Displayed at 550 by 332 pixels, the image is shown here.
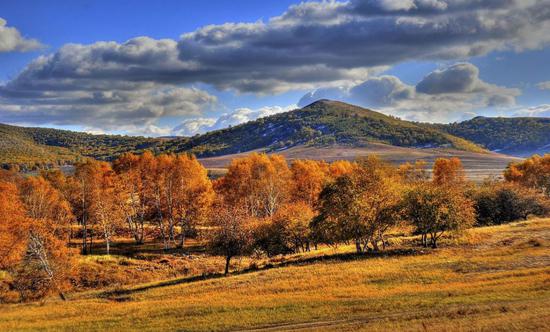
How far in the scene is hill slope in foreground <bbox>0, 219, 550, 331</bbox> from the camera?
105ft

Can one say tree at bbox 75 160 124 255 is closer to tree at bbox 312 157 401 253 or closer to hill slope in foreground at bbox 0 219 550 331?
hill slope in foreground at bbox 0 219 550 331

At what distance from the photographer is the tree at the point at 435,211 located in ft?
213

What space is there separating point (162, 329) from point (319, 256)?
3266cm

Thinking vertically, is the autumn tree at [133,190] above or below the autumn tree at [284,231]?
above

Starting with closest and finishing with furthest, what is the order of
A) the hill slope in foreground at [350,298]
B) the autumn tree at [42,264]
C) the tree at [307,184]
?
the hill slope in foreground at [350,298] → the autumn tree at [42,264] → the tree at [307,184]

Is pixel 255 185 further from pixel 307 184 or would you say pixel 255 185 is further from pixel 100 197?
pixel 100 197

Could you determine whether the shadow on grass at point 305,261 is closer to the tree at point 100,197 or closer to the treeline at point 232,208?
the treeline at point 232,208

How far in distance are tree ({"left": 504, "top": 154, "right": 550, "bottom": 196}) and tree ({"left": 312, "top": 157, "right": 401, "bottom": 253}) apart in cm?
8122

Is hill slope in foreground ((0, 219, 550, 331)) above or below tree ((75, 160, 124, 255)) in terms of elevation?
below

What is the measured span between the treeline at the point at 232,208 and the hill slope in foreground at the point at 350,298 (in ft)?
18.6

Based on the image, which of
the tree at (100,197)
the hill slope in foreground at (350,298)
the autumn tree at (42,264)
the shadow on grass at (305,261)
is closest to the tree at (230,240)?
the shadow on grass at (305,261)

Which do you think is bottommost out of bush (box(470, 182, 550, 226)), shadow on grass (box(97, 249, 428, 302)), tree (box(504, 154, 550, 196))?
shadow on grass (box(97, 249, 428, 302))

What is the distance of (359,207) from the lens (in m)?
65.6

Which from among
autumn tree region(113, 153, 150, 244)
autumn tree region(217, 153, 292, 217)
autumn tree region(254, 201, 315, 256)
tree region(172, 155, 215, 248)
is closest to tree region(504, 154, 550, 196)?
autumn tree region(217, 153, 292, 217)
